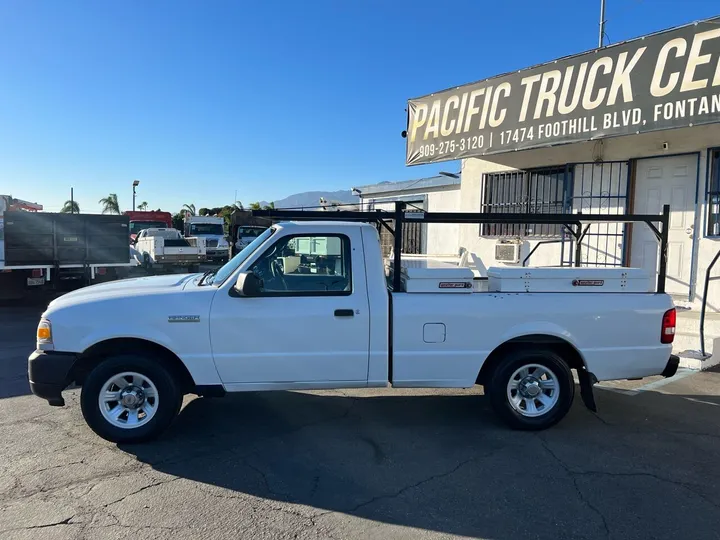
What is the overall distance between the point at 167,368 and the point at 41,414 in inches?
65.9

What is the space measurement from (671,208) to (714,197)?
0.59 m

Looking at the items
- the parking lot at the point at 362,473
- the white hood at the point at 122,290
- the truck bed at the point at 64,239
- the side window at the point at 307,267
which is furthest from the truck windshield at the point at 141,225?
the side window at the point at 307,267

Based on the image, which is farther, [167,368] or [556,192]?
[556,192]

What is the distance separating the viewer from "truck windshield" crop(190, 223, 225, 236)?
27078 millimetres

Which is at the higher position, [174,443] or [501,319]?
[501,319]

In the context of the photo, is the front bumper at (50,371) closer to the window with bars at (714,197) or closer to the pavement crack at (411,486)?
the pavement crack at (411,486)

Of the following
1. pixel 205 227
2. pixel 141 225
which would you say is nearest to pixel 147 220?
pixel 141 225

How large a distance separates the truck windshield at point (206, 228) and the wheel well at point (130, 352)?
23.2 meters

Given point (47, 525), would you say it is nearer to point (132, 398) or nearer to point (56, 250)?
point (132, 398)

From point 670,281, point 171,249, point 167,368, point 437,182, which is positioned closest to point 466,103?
point 437,182

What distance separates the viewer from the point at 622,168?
9289mm

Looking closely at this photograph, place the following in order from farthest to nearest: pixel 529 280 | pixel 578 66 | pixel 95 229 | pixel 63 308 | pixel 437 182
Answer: pixel 437 182 < pixel 95 229 < pixel 578 66 < pixel 529 280 < pixel 63 308

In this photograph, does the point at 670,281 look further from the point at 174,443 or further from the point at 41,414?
the point at 41,414

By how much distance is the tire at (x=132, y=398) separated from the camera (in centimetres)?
437
